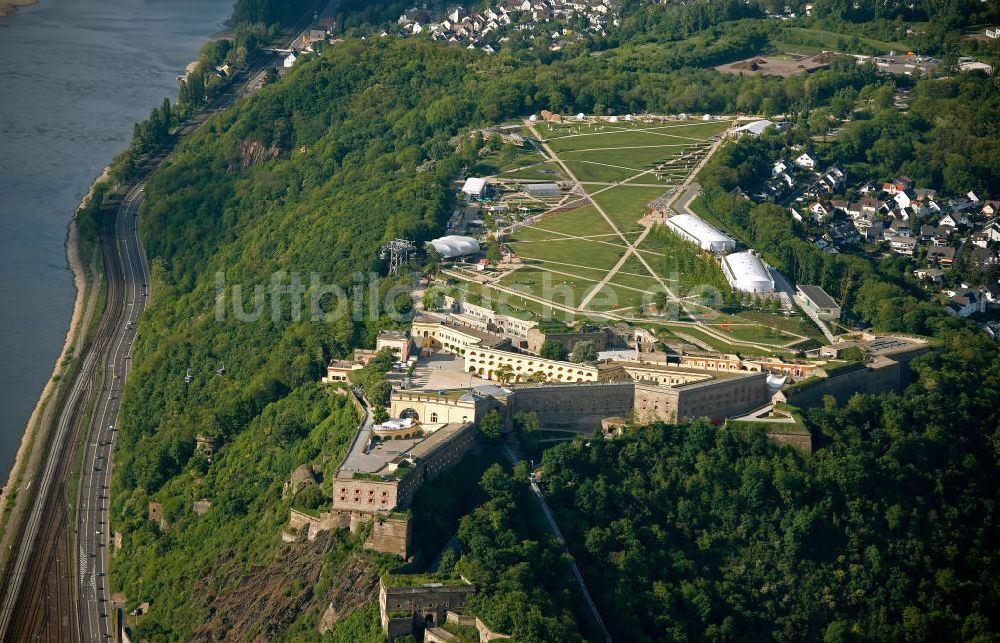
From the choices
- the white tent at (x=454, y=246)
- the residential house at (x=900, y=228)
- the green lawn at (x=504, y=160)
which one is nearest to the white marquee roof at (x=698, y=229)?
the white tent at (x=454, y=246)

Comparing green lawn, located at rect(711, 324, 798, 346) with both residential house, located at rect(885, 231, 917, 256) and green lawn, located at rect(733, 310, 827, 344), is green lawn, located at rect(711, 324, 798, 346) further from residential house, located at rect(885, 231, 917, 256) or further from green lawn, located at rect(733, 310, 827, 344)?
residential house, located at rect(885, 231, 917, 256)

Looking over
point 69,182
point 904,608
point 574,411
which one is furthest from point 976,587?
point 69,182

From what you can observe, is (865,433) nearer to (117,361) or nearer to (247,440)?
(247,440)

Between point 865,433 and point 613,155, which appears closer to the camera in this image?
point 865,433

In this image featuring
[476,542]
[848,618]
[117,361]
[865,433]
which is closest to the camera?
[476,542]

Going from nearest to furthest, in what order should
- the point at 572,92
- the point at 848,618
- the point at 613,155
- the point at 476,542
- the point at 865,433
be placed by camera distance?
the point at 476,542
the point at 848,618
the point at 865,433
the point at 613,155
the point at 572,92

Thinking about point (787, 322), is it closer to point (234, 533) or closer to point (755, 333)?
point (755, 333)

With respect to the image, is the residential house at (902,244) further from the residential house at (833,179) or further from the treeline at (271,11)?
the treeline at (271,11)

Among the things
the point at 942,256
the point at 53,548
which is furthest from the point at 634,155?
the point at 53,548
